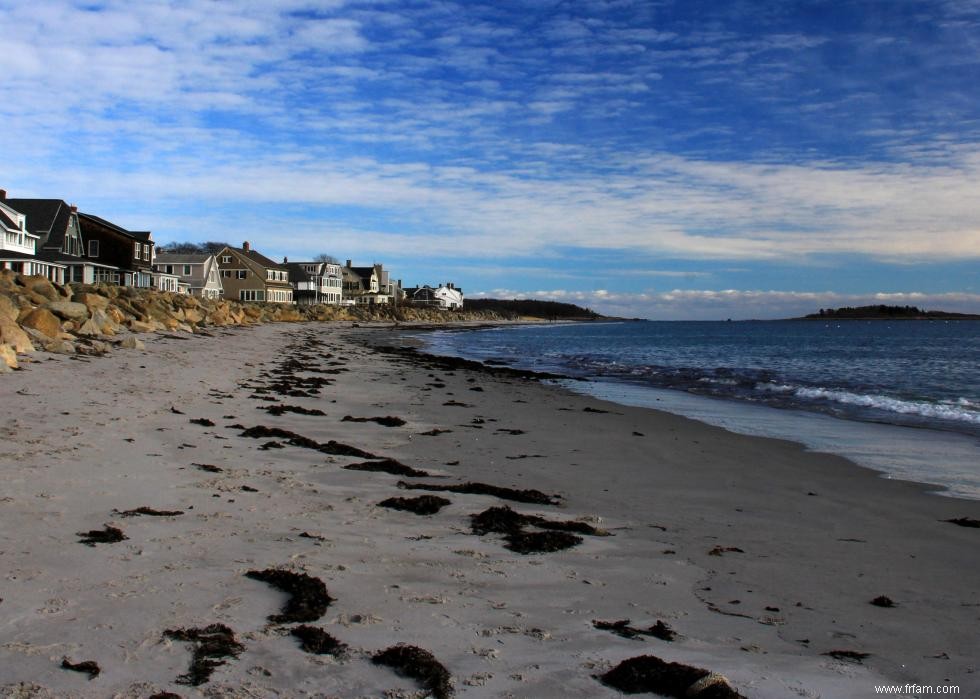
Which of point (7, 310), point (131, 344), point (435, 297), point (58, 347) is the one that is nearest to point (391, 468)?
point (58, 347)

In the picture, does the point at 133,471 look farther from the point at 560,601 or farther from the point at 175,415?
the point at 560,601

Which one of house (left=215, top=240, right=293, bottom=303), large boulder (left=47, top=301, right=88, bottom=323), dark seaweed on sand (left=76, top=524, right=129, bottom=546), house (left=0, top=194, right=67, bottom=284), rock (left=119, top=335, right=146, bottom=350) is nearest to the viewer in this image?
dark seaweed on sand (left=76, top=524, right=129, bottom=546)

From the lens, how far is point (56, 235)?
5075 centimetres

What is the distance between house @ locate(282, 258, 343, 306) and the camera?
106812mm

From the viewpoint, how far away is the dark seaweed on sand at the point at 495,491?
25.5 feet

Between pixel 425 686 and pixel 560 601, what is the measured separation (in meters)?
1.48

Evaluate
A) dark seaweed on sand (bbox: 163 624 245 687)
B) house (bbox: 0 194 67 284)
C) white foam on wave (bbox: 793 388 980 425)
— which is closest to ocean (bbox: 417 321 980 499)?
white foam on wave (bbox: 793 388 980 425)

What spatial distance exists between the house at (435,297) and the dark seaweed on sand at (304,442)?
141468mm

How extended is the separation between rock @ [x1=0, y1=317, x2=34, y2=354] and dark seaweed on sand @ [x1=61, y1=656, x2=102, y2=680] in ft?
42.6

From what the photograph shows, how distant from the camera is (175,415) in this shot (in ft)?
36.4

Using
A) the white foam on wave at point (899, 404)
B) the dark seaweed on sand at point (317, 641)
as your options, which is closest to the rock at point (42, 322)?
the dark seaweed on sand at point (317, 641)

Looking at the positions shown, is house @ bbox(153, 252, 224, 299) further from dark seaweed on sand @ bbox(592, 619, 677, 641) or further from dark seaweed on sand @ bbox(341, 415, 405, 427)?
dark seaweed on sand @ bbox(592, 619, 677, 641)

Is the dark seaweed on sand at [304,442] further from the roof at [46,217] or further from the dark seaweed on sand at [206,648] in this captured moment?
the roof at [46,217]

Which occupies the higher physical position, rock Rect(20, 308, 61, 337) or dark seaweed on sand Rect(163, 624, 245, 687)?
rock Rect(20, 308, 61, 337)
